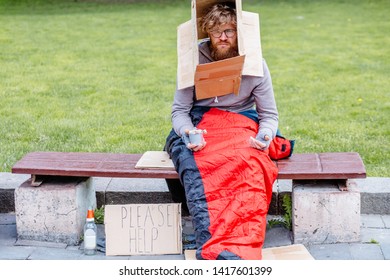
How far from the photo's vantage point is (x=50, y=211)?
5.13m

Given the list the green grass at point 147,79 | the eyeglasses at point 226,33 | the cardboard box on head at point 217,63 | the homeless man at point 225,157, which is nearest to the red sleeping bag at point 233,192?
the homeless man at point 225,157

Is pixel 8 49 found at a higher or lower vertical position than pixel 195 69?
lower

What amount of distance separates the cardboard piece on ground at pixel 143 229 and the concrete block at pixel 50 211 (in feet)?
0.75

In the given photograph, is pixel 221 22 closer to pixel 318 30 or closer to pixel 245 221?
pixel 245 221

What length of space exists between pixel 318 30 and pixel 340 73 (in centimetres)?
400

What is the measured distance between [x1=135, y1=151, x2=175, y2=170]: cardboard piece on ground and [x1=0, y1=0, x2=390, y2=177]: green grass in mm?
1414

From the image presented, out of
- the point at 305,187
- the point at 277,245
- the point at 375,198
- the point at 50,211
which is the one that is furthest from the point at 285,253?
the point at 50,211

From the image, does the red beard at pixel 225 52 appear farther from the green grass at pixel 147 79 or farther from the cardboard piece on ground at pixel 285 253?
the green grass at pixel 147 79

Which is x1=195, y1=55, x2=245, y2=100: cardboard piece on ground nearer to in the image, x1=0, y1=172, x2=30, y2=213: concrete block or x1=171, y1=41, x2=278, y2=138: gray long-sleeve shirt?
x1=171, y1=41, x2=278, y2=138: gray long-sleeve shirt

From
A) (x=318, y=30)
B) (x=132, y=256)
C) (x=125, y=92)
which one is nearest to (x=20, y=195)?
(x=132, y=256)

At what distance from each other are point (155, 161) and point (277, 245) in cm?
86

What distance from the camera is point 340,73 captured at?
33.6ft

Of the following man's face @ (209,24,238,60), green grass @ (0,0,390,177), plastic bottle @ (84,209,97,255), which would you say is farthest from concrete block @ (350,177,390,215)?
plastic bottle @ (84,209,97,255)

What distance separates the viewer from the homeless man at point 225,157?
15.1 ft
